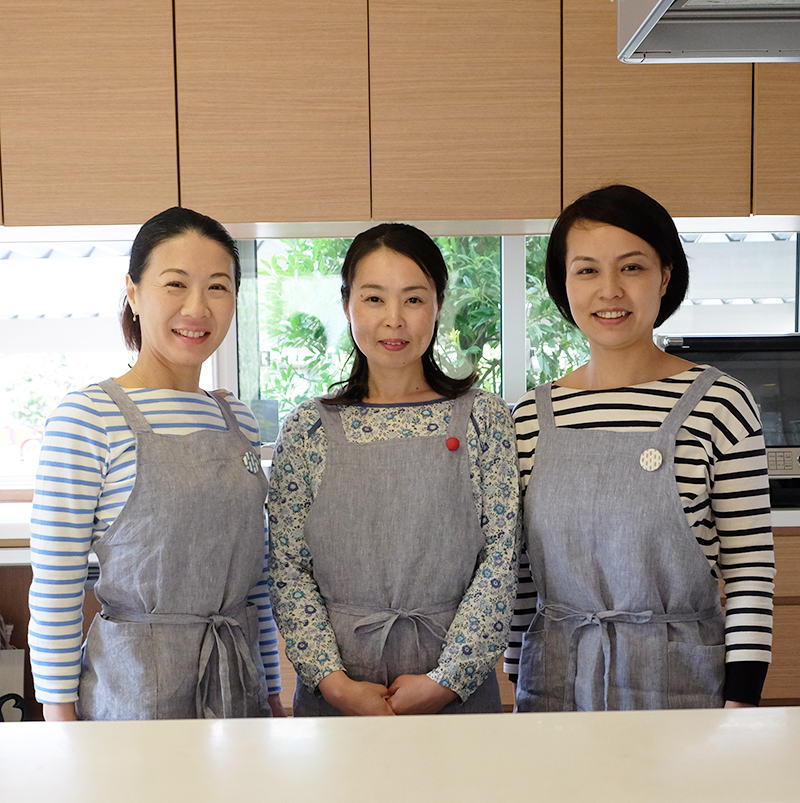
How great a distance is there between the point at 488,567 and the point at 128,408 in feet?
1.87

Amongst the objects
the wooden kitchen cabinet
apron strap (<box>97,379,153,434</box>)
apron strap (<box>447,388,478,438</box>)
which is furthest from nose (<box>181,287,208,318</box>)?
the wooden kitchen cabinet

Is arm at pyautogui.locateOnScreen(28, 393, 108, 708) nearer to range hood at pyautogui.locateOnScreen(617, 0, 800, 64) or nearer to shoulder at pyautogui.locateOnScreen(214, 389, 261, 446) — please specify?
shoulder at pyautogui.locateOnScreen(214, 389, 261, 446)

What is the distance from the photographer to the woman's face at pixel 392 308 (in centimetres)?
126

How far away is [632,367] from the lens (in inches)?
49.6

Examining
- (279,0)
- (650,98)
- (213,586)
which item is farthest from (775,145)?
(213,586)

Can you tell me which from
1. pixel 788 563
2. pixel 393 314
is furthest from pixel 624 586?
pixel 788 563

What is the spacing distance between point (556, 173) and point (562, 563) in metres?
1.42

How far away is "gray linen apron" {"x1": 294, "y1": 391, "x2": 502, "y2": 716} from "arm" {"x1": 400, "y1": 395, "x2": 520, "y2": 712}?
21 mm

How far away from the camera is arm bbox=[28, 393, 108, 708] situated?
110 centimetres

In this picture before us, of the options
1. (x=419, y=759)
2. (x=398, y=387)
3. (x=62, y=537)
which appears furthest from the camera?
(x=398, y=387)

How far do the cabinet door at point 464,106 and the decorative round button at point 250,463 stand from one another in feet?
4.01

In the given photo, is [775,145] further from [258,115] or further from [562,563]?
[562,563]

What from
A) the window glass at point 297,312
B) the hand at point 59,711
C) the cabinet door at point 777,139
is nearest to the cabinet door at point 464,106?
the window glass at point 297,312

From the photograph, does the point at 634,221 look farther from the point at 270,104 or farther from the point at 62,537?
the point at 270,104
